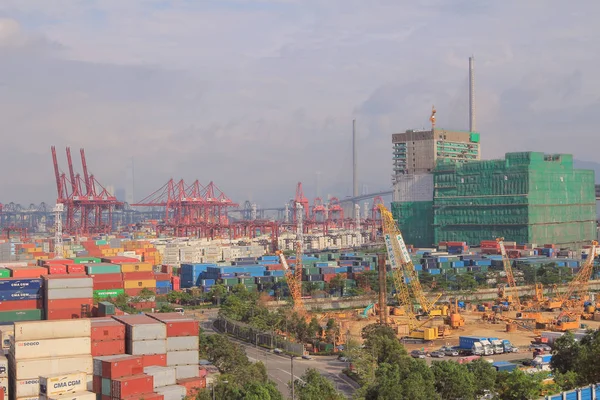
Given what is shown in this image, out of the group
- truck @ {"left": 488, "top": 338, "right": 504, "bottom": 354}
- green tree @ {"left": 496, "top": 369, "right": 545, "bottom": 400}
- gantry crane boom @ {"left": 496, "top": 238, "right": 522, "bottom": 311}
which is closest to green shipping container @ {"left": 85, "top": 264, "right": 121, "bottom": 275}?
truck @ {"left": 488, "top": 338, "right": 504, "bottom": 354}

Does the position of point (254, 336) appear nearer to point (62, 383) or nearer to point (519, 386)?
point (62, 383)

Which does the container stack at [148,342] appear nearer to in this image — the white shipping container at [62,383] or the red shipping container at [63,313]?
the white shipping container at [62,383]

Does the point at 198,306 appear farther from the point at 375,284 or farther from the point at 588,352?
the point at 588,352

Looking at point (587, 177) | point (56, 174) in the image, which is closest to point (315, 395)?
point (587, 177)

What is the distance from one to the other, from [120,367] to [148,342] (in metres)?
1.92

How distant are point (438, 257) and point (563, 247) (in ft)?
61.1

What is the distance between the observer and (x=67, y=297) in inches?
933

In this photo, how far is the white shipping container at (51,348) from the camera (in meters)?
18.0

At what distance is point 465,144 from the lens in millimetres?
78688

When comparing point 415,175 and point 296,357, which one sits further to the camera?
point 415,175

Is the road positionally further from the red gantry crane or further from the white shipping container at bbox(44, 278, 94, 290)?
the red gantry crane

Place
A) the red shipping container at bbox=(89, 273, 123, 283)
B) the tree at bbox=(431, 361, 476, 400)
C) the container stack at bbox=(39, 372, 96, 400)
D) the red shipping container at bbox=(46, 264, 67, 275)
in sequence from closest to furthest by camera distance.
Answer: the container stack at bbox=(39, 372, 96, 400)
the tree at bbox=(431, 361, 476, 400)
the red shipping container at bbox=(46, 264, 67, 275)
the red shipping container at bbox=(89, 273, 123, 283)

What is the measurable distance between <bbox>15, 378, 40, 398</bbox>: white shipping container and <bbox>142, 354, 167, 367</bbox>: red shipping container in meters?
2.38

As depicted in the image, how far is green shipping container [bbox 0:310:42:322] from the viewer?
A: 947 inches
